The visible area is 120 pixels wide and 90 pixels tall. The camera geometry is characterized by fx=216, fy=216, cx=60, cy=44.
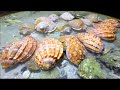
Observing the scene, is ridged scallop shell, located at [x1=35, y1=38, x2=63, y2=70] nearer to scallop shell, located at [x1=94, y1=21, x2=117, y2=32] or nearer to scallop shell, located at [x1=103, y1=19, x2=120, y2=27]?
scallop shell, located at [x1=94, y1=21, x2=117, y2=32]

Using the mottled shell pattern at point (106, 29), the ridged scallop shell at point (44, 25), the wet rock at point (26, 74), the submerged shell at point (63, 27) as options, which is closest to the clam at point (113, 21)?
the mottled shell pattern at point (106, 29)

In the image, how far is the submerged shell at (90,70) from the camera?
52.4 inches

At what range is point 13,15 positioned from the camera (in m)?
1.84

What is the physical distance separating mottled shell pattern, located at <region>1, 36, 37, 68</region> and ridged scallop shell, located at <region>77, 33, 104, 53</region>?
0.35 meters

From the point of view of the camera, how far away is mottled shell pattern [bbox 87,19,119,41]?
1.62 metres

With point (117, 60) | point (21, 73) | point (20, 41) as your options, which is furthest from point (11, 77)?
point (117, 60)

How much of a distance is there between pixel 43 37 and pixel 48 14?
0.32 m

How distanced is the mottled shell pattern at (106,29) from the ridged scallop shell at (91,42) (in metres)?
0.06

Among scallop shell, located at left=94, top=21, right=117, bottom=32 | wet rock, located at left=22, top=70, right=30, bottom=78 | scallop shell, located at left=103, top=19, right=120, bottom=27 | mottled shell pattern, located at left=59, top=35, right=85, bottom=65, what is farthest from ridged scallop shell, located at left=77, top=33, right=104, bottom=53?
wet rock, located at left=22, top=70, right=30, bottom=78

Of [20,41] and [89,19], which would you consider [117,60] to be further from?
[20,41]

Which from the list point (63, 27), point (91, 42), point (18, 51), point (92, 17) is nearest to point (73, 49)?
point (91, 42)

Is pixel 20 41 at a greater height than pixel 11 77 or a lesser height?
greater

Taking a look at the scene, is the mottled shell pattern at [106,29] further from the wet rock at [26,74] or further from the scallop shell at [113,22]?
the wet rock at [26,74]
